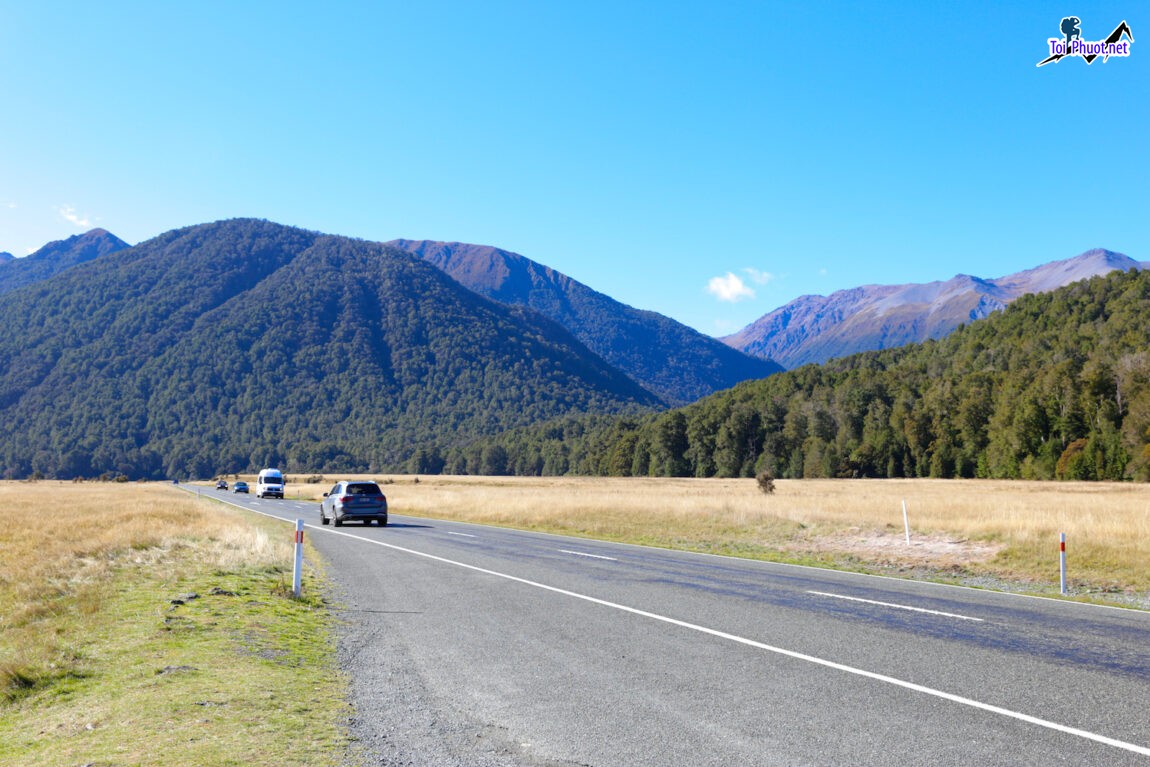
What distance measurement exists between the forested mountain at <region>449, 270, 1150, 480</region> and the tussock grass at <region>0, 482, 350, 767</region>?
77.4m

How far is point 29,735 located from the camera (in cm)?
596

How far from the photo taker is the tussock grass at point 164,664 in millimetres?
5594

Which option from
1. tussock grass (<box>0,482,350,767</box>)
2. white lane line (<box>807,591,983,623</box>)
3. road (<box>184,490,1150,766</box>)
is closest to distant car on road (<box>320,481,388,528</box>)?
tussock grass (<box>0,482,350,767</box>)

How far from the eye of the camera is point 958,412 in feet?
315

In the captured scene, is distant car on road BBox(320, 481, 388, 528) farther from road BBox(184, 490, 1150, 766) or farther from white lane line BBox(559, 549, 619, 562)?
road BBox(184, 490, 1150, 766)

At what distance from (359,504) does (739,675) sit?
2649 centimetres

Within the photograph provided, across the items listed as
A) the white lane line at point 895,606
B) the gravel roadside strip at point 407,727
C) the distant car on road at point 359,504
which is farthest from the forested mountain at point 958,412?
the gravel roadside strip at point 407,727

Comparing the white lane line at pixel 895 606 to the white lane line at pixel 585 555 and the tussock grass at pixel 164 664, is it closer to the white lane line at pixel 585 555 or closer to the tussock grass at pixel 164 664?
the white lane line at pixel 585 555

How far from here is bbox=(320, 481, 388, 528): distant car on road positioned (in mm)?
31891

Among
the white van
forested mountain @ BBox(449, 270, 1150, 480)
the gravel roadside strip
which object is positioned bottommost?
the white van

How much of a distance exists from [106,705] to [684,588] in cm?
949

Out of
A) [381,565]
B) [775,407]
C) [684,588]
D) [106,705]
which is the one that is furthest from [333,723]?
[775,407]

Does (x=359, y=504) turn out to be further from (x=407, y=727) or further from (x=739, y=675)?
(x=407, y=727)

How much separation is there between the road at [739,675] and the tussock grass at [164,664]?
58cm
